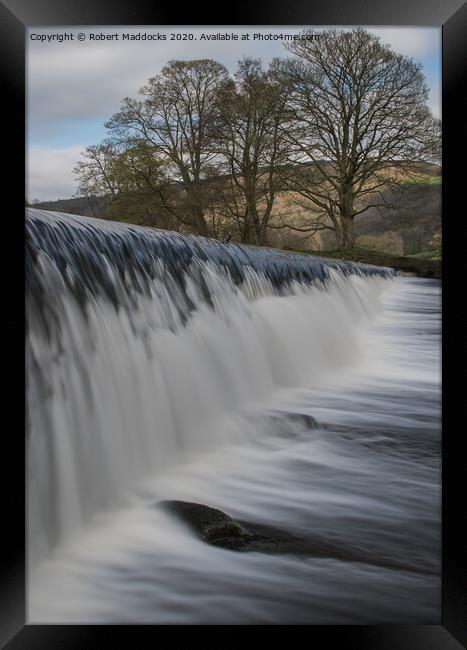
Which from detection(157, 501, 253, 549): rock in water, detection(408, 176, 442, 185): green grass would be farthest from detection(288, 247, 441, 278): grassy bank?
detection(157, 501, 253, 549): rock in water

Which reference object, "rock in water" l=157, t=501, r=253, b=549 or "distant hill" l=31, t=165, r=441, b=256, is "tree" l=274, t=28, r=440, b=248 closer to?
"distant hill" l=31, t=165, r=441, b=256

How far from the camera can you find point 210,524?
126 cm

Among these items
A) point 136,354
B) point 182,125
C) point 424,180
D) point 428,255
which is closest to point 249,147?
point 182,125

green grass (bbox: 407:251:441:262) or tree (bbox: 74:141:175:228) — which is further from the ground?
tree (bbox: 74:141:175:228)

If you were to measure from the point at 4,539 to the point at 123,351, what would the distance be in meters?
0.55

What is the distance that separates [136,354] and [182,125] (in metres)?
0.96

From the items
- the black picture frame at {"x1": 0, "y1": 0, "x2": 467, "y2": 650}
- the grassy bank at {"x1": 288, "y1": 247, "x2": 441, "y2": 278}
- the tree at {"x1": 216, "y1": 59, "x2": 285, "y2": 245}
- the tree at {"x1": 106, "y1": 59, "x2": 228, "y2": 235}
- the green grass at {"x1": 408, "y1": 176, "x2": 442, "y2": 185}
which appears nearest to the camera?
the black picture frame at {"x1": 0, "y1": 0, "x2": 467, "y2": 650}

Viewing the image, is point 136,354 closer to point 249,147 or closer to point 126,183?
point 126,183

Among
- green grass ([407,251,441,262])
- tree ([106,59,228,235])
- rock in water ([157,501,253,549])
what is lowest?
rock in water ([157,501,253,549])

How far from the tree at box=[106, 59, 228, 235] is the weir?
17cm

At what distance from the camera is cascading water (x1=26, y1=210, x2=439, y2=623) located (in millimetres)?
1225

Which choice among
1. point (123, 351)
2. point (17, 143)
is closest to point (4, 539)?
point (123, 351)

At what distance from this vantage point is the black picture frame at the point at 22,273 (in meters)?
1.18

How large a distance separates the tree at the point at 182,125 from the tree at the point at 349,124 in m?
0.27
